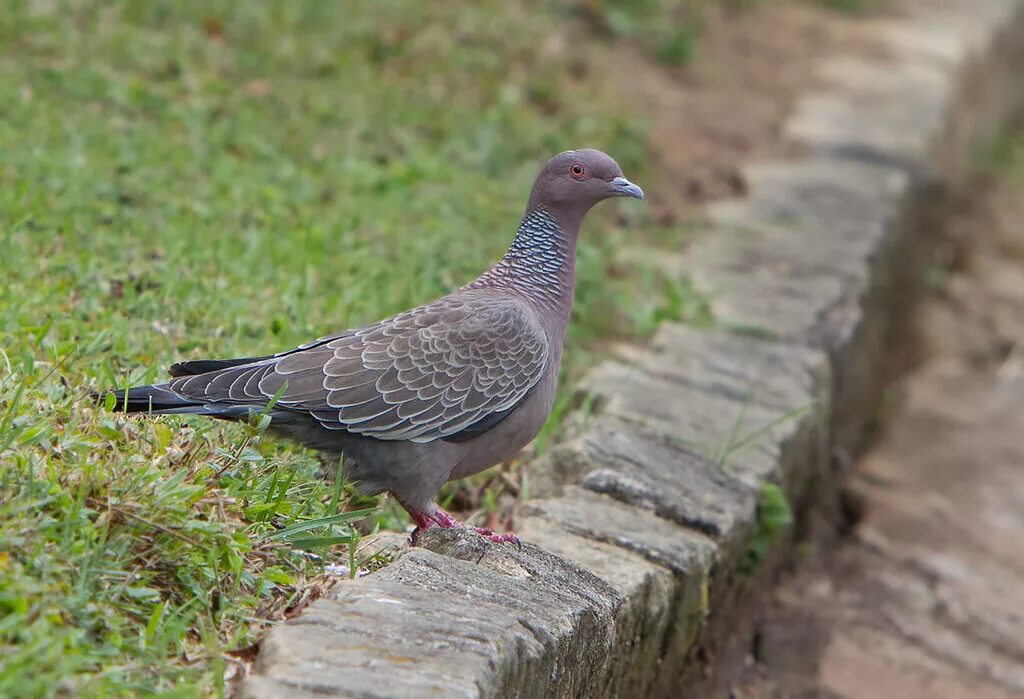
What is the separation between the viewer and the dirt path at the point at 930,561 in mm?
5074

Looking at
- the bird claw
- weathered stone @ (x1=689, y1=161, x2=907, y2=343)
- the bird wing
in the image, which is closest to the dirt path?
weathered stone @ (x1=689, y1=161, x2=907, y2=343)

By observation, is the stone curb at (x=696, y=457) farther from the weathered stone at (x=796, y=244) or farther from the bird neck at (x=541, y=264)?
the bird neck at (x=541, y=264)

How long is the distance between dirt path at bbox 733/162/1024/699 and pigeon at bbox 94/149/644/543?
1576 millimetres

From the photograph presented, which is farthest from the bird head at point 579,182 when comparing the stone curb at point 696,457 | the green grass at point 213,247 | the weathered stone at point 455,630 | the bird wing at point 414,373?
the weathered stone at point 455,630

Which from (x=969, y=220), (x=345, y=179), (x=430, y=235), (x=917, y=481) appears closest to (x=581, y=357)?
(x=430, y=235)

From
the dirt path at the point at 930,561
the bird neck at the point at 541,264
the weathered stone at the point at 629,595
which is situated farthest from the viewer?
the dirt path at the point at 930,561

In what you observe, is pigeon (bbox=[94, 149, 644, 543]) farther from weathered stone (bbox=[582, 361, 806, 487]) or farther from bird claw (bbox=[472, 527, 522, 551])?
weathered stone (bbox=[582, 361, 806, 487])

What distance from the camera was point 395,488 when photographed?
12.4ft

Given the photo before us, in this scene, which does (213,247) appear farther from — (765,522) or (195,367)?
(765,522)

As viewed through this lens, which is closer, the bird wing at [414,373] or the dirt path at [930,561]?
the bird wing at [414,373]

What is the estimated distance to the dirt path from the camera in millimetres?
5074

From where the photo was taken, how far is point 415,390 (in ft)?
12.3

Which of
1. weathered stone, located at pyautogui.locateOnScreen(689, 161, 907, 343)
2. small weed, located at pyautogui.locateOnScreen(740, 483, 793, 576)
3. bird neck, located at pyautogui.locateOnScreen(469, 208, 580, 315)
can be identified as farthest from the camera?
weathered stone, located at pyautogui.locateOnScreen(689, 161, 907, 343)

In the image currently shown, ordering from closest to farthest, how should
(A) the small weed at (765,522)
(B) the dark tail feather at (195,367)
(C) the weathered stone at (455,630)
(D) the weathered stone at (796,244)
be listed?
1. (C) the weathered stone at (455,630)
2. (B) the dark tail feather at (195,367)
3. (A) the small weed at (765,522)
4. (D) the weathered stone at (796,244)
